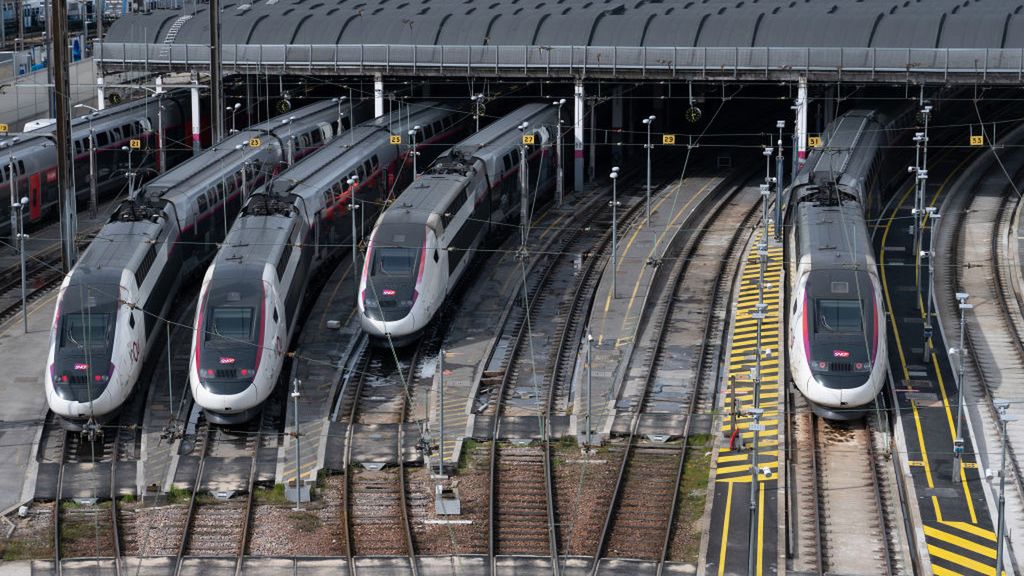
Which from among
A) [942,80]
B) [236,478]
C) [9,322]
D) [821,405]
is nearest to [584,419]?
[821,405]

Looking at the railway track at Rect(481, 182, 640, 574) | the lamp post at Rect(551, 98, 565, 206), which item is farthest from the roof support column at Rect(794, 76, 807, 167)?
the lamp post at Rect(551, 98, 565, 206)

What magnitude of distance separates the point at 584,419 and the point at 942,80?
34.6 m

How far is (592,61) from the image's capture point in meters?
87.1

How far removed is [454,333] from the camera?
65000 mm

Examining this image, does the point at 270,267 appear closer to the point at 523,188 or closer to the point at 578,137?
the point at 523,188

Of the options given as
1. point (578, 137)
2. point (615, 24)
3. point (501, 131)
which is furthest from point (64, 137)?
point (615, 24)

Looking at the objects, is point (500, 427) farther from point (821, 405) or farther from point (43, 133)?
point (43, 133)

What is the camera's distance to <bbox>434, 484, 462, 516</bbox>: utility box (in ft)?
163

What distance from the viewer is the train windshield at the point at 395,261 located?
6106cm

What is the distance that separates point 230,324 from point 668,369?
52.6 ft

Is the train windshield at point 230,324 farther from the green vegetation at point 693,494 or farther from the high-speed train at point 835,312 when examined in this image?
the high-speed train at point 835,312

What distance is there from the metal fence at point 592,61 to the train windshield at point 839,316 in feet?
98.9

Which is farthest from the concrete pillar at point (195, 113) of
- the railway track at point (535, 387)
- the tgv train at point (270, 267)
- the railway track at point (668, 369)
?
the railway track at point (668, 369)

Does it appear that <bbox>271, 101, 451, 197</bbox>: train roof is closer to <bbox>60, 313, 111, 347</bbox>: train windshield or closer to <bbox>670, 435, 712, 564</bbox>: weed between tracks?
<bbox>60, 313, 111, 347</bbox>: train windshield
